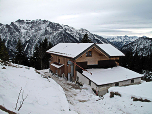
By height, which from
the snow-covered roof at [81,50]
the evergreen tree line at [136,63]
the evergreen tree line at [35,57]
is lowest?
the evergreen tree line at [136,63]

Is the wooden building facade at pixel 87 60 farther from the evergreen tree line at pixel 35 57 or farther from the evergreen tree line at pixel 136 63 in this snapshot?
the evergreen tree line at pixel 136 63

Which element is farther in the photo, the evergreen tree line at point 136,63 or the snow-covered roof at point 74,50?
the evergreen tree line at point 136,63

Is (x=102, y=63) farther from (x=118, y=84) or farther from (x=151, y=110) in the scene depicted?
(x=151, y=110)

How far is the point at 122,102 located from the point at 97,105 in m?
2.23

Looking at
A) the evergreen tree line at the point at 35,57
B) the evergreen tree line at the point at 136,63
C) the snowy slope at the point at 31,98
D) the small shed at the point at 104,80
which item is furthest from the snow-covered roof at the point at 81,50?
Answer: the evergreen tree line at the point at 136,63

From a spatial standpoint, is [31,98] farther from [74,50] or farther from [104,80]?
[74,50]

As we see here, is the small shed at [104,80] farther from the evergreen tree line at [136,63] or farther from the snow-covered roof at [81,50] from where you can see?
the evergreen tree line at [136,63]

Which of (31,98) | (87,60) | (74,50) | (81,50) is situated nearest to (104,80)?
(87,60)

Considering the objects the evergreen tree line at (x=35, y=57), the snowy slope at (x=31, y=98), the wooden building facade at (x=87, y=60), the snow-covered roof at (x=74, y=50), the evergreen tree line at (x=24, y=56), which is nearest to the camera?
the snowy slope at (x=31, y=98)

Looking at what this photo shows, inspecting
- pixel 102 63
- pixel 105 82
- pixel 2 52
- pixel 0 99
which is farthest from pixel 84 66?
pixel 2 52

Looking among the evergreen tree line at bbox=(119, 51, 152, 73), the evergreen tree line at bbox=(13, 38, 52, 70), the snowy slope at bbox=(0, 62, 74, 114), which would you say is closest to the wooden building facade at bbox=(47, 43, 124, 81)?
the snowy slope at bbox=(0, 62, 74, 114)

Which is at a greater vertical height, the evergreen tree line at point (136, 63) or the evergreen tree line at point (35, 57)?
the evergreen tree line at point (35, 57)

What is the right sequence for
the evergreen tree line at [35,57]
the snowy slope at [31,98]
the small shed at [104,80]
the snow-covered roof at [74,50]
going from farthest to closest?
the evergreen tree line at [35,57] → the snow-covered roof at [74,50] → the small shed at [104,80] → the snowy slope at [31,98]

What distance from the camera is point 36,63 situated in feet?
149
